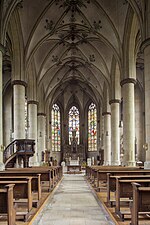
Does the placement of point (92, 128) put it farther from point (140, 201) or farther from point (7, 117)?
point (140, 201)

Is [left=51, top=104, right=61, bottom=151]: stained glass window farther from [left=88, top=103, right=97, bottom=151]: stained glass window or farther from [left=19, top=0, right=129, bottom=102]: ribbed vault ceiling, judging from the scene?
[left=19, top=0, right=129, bottom=102]: ribbed vault ceiling

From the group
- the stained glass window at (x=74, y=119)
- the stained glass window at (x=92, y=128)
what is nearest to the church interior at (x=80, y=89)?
the stained glass window at (x=92, y=128)

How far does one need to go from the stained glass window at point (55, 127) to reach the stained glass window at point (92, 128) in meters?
4.46

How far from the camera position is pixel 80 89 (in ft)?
145

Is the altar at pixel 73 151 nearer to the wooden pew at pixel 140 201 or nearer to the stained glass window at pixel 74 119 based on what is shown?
the stained glass window at pixel 74 119

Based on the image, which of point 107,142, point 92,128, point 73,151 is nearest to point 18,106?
point 107,142

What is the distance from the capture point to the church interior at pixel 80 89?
7.51m

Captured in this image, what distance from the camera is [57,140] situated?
4519cm

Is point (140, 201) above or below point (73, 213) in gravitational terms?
above

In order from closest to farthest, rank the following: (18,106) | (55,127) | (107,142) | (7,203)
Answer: (7,203)
(18,106)
(107,142)
(55,127)

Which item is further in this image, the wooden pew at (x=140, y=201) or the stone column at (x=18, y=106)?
the stone column at (x=18, y=106)

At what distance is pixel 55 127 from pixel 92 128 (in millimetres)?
5271

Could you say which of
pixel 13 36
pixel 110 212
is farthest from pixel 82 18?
pixel 110 212

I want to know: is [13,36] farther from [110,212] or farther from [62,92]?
[62,92]
